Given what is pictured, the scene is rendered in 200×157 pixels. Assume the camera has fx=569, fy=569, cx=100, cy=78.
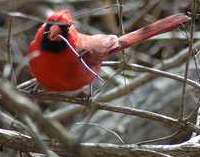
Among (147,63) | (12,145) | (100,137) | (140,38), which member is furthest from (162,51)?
(12,145)

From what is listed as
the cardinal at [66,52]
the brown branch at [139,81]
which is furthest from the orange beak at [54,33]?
the brown branch at [139,81]

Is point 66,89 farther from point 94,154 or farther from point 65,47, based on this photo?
point 94,154

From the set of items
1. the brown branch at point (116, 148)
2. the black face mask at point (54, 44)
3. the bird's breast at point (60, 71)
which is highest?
the black face mask at point (54, 44)

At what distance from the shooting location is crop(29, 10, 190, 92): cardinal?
102 inches

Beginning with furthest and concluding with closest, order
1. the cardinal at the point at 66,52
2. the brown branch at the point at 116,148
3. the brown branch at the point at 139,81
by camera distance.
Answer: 1. the brown branch at the point at 139,81
2. the cardinal at the point at 66,52
3. the brown branch at the point at 116,148

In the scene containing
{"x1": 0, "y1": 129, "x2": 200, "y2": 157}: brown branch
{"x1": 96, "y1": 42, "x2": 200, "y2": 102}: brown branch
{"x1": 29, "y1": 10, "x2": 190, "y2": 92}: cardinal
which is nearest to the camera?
{"x1": 0, "y1": 129, "x2": 200, "y2": 157}: brown branch

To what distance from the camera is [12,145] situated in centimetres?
214

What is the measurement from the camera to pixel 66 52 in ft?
8.64

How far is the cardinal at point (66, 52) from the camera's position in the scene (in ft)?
8.46

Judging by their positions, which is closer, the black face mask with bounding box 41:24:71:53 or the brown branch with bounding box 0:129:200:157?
the brown branch with bounding box 0:129:200:157

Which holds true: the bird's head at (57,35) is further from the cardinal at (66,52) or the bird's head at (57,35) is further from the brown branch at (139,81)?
the brown branch at (139,81)

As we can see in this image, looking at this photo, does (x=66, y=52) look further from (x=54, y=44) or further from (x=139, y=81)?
(x=139, y=81)

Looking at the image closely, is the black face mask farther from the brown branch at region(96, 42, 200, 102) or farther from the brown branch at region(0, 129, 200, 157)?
the brown branch at region(96, 42, 200, 102)

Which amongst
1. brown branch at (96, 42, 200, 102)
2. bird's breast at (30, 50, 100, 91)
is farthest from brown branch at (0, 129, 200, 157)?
brown branch at (96, 42, 200, 102)
